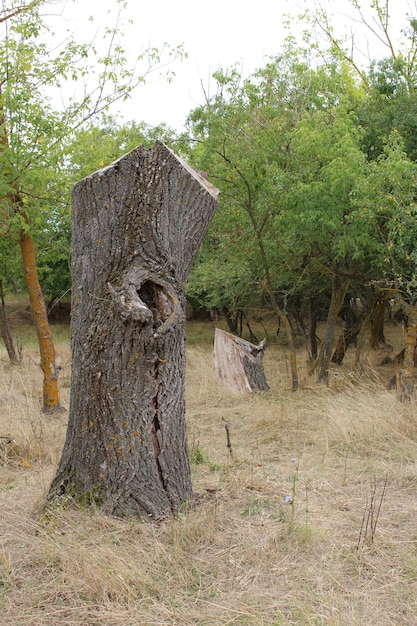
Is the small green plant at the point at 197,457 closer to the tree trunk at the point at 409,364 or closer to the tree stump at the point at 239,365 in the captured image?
the tree trunk at the point at 409,364

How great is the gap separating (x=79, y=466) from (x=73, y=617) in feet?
3.98

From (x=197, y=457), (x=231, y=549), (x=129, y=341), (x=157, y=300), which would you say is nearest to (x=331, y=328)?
(x=197, y=457)

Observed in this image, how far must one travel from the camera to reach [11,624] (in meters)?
2.95

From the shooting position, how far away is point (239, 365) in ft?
35.2

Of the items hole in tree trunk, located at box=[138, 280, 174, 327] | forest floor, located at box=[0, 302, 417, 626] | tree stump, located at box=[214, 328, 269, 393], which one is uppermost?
hole in tree trunk, located at box=[138, 280, 174, 327]

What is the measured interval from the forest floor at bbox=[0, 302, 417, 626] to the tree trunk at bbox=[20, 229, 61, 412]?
2.69m

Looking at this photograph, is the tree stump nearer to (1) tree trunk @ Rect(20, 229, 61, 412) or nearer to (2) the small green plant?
(1) tree trunk @ Rect(20, 229, 61, 412)

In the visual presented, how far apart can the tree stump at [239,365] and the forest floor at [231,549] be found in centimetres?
444

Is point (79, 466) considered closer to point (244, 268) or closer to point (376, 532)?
point (376, 532)

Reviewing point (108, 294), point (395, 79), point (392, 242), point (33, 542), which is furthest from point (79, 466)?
point (395, 79)

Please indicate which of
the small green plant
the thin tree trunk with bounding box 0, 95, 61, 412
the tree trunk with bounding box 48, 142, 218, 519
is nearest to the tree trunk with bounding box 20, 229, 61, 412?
the thin tree trunk with bounding box 0, 95, 61, 412

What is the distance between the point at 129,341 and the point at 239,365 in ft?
22.6

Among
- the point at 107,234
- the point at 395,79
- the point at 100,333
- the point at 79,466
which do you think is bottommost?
the point at 79,466

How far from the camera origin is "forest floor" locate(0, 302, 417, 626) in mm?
3057
